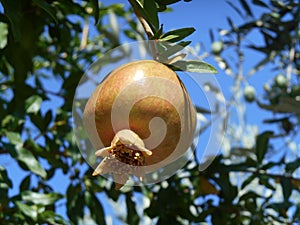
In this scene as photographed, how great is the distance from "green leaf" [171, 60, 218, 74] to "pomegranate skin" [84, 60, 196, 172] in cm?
5

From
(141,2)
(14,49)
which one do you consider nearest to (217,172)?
(14,49)

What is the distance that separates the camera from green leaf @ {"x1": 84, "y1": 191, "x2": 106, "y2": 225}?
1.63m

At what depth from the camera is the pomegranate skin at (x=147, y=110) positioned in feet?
2.52

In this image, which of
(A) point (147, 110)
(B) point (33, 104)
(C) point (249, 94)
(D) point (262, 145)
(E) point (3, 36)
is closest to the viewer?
(A) point (147, 110)

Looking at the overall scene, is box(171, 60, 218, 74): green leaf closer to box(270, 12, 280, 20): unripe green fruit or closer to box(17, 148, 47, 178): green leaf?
box(17, 148, 47, 178): green leaf

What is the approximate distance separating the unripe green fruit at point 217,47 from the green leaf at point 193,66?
1.81 metres

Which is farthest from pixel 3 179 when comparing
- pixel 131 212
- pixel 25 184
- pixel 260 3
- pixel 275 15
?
pixel 275 15

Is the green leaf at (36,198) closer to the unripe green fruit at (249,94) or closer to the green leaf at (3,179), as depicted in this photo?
the green leaf at (3,179)

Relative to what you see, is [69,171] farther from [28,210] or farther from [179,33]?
[179,33]

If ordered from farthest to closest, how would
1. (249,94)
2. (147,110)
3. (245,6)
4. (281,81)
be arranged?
1. (249,94)
2. (281,81)
3. (245,6)
4. (147,110)

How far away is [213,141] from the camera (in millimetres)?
927

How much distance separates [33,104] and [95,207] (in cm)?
33

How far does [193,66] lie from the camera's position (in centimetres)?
85

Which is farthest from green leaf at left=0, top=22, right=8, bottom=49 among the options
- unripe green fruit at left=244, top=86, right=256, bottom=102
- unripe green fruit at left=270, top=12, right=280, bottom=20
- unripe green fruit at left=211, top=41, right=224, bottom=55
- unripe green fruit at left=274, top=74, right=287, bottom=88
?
unripe green fruit at left=244, top=86, right=256, bottom=102
